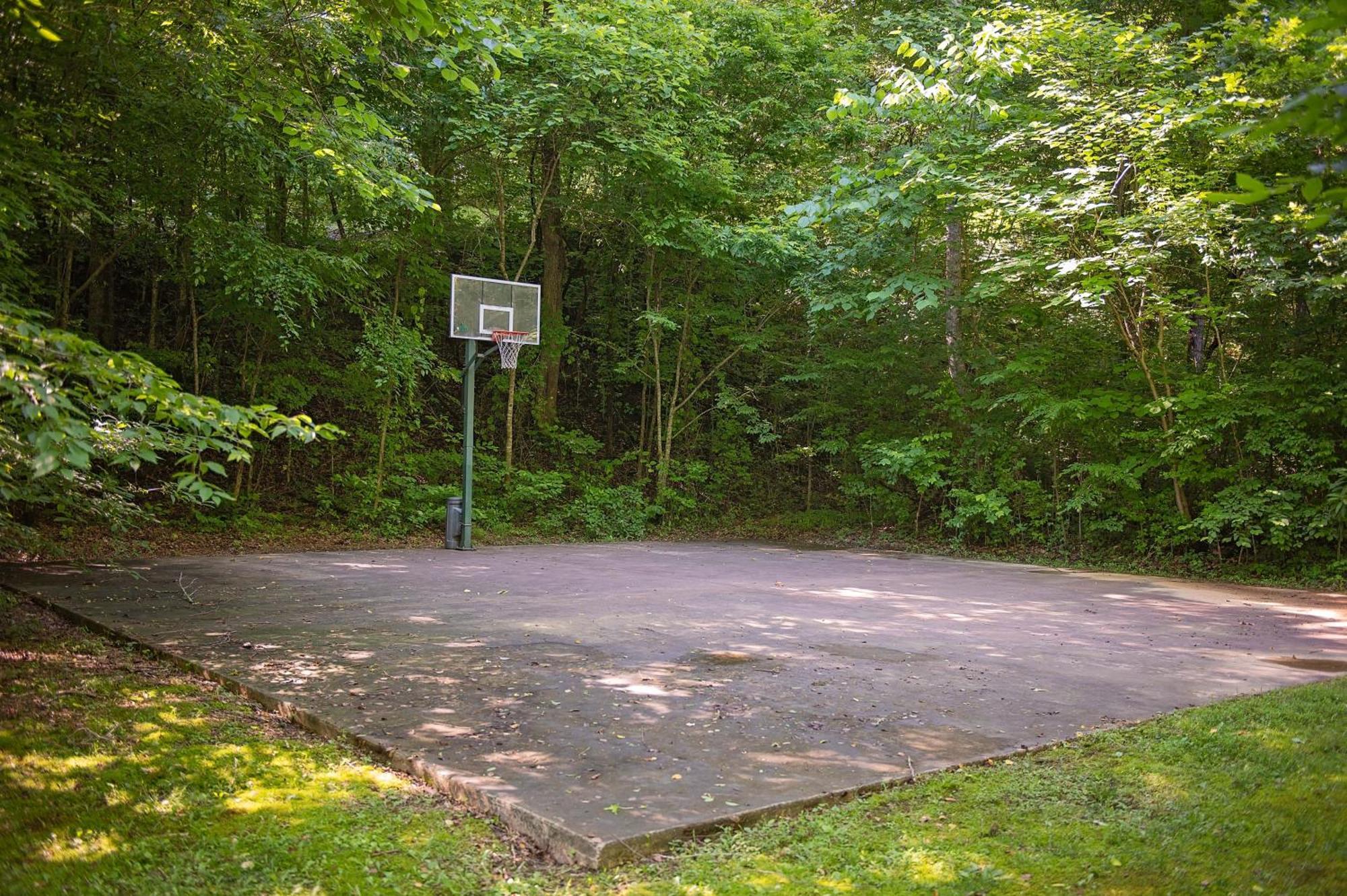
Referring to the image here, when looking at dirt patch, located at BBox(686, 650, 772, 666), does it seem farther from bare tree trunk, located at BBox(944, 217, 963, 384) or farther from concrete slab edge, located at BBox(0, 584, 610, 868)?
bare tree trunk, located at BBox(944, 217, 963, 384)

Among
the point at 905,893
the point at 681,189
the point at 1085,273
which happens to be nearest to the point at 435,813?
the point at 905,893

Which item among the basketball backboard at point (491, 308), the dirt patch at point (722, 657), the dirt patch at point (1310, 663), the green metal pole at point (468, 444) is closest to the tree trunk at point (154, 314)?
the basketball backboard at point (491, 308)

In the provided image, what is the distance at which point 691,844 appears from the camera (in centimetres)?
272

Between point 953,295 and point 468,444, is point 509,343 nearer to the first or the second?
point 468,444

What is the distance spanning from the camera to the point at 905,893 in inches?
95.5

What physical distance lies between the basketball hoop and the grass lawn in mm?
9173

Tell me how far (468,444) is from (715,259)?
5.11 meters

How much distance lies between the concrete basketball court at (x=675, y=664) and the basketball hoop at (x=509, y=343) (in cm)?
412

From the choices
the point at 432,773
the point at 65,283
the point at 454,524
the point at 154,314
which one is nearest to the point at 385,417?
the point at 454,524

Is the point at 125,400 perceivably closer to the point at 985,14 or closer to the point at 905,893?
the point at 905,893

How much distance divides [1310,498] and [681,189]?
9.13m

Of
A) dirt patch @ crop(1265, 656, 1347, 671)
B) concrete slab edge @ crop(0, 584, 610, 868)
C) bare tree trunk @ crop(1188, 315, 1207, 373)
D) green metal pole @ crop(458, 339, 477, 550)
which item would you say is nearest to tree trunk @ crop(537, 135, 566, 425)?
green metal pole @ crop(458, 339, 477, 550)

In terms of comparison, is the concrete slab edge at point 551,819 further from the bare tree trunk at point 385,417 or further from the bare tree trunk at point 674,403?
the bare tree trunk at point 674,403

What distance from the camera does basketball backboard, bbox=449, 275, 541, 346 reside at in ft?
40.5
